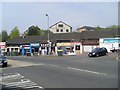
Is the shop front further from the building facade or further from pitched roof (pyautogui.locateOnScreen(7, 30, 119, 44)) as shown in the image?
the building facade

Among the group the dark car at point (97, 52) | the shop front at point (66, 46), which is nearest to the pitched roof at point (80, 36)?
the shop front at point (66, 46)

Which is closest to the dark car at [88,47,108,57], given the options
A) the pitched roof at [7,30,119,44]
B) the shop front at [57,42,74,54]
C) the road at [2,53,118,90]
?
the road at [2,53,118,90]

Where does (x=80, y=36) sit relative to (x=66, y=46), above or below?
above

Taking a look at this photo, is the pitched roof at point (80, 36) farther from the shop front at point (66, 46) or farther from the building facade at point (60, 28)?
the building facade at point (60, 28)

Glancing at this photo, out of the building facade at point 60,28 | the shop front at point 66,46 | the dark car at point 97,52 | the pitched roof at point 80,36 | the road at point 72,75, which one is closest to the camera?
the road at point 72,75

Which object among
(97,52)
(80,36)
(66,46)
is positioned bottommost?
(97,52)

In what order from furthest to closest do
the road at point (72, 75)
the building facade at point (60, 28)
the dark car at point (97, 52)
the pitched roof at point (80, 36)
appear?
the building facade at point (60, 28) < the pitched roof at point (80, 36) < the dark car at point (97, 52) < the road at point (72, 75)

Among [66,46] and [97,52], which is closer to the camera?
[97,52]

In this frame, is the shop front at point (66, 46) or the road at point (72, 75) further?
the shop front at point (66, 46)

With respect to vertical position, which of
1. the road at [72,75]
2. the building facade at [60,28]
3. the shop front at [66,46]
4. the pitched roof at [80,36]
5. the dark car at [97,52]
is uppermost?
the building facade at [60,28]

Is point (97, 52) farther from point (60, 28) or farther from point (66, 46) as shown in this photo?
point (60, 28)

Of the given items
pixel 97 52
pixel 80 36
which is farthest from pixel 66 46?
pixel 97 52

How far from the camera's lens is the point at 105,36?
79688 millimetres

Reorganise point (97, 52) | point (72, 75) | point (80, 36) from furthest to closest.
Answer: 1. point (80, 36)
2. point (97, 52)
3. point (72, 75)
